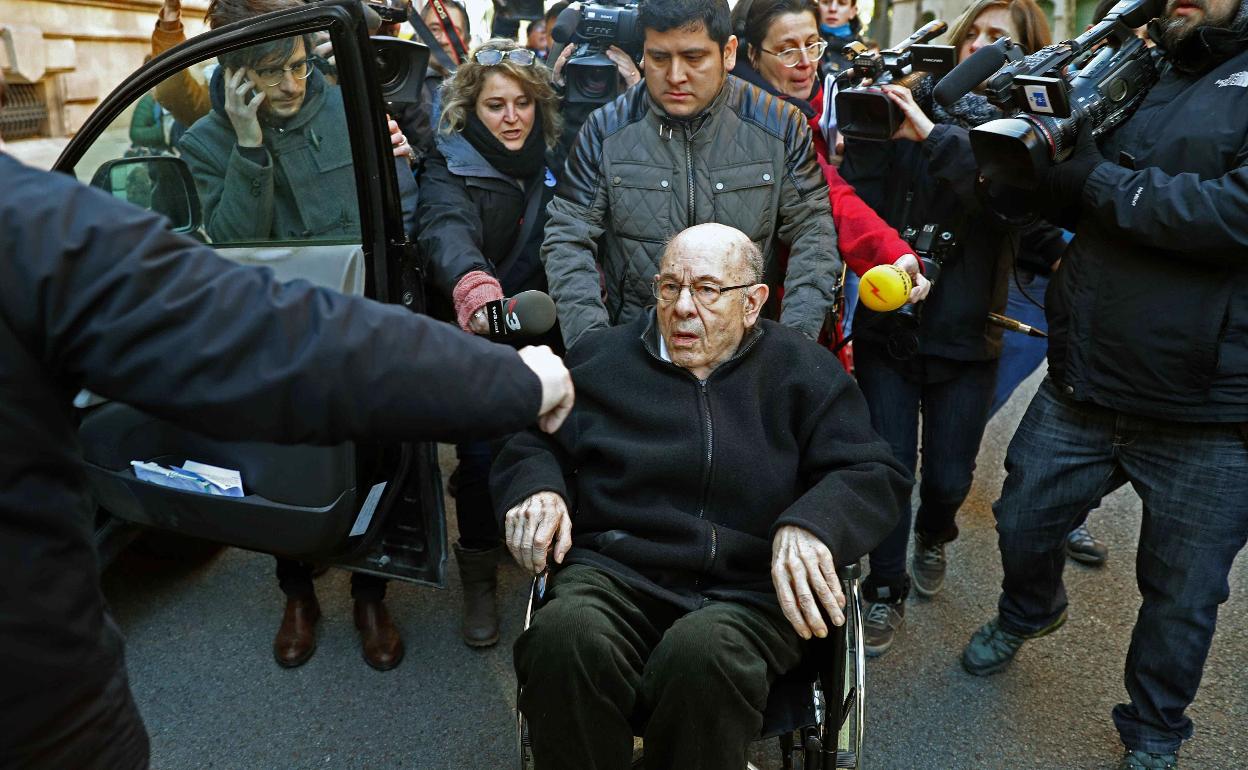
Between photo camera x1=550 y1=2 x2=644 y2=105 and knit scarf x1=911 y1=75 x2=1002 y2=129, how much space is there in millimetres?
1121

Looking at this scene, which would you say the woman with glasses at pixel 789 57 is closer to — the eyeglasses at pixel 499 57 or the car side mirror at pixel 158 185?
the eyeglasses at pixel 499 57

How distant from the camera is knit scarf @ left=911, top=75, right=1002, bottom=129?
293 centimetres

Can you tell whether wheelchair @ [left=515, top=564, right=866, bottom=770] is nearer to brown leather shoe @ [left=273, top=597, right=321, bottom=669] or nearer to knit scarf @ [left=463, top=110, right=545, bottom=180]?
brown leather shoe @ [left=273, top=597, right=321, bottom=669]

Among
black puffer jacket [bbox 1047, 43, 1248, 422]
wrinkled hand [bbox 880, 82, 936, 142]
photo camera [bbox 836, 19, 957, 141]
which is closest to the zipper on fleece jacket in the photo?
photo camera [bbox 836, 19, 957, 141]

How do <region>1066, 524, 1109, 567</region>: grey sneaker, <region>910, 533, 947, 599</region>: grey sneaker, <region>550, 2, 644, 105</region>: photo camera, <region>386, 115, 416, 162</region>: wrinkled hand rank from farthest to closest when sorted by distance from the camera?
<region>1066, 524, 1109, 567</region>: grey sneaker
<region>550, 2, 644, 105</region>: photo camera
<region>910, 533, 947, 599</region>: grey sneaker
<region>386, 115, 416, 162</region>: wrinkled hand

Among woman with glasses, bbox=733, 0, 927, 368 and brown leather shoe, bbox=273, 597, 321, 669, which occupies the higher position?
woman with glasses, bbox=733, 0, 927, 368

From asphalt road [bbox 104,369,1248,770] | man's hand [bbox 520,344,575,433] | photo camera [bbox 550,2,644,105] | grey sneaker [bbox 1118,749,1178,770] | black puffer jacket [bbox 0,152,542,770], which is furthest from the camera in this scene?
photo camera [bbox 550,2,644,105]

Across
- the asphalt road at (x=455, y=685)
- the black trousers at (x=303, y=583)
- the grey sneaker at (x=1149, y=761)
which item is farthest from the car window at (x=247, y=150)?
the grey sneaker at (x=1149, y=761)

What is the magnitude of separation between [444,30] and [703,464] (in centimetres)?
280

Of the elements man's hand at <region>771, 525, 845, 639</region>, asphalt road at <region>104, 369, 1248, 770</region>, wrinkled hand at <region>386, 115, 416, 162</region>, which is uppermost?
wrinkled hand at <region>386, 115, 416, 162</region>

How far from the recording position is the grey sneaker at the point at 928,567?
357 cm

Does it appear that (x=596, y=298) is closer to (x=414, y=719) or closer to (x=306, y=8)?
(x=306, y=8)

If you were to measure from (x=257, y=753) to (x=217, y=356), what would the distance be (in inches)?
80.6

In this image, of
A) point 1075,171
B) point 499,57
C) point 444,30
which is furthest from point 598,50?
point 1075,171
